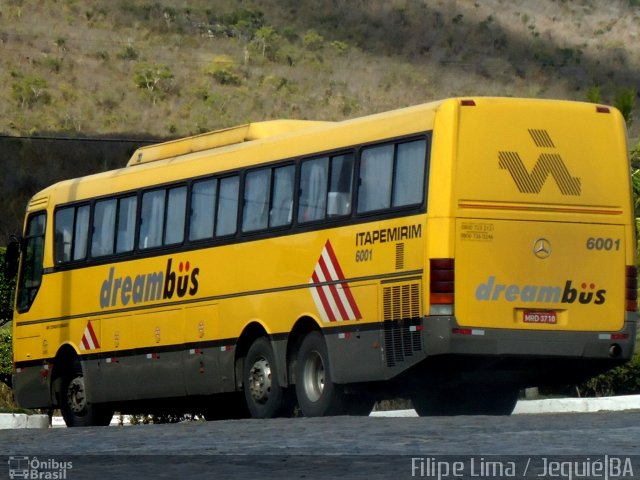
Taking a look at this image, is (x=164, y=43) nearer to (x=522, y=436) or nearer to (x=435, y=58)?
(x=435, y=58)

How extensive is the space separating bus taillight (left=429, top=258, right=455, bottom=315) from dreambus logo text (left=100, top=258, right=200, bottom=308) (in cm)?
470

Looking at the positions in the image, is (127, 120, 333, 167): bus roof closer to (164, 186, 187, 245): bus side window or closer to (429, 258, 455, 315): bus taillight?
(164, 186, 187, 245): bus side window

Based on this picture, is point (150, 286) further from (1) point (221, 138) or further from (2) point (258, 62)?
(2) point (258, 62)

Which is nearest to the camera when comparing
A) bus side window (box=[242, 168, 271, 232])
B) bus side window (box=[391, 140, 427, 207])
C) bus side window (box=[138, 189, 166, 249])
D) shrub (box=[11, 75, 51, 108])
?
→ bus side window (box=[391, 140, 427, 207])

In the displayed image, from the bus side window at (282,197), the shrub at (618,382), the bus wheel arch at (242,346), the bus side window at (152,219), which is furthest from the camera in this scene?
the shrub at (618,382)

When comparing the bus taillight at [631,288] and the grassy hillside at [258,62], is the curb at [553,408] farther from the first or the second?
the grassy hillside at [258,62]

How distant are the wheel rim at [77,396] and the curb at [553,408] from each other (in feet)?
7.49

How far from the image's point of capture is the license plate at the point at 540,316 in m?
16.7

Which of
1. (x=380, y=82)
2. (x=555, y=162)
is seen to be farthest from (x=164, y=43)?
(x=555, y=162)

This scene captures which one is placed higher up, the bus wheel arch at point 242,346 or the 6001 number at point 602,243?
the 6001 number at point 602,243

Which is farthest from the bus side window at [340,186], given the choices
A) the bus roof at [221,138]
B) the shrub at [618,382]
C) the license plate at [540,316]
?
the shrub at [618,382]

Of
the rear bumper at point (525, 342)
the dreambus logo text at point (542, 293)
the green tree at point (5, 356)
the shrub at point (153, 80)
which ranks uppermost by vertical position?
the shrub at point (153, 80)

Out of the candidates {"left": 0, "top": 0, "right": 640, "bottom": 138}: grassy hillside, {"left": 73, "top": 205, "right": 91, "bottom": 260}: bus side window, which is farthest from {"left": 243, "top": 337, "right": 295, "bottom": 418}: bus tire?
{"left": 0, "top": 0, "right": 640, "bottom": 138}: grassy hillside

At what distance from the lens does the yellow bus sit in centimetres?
1653
